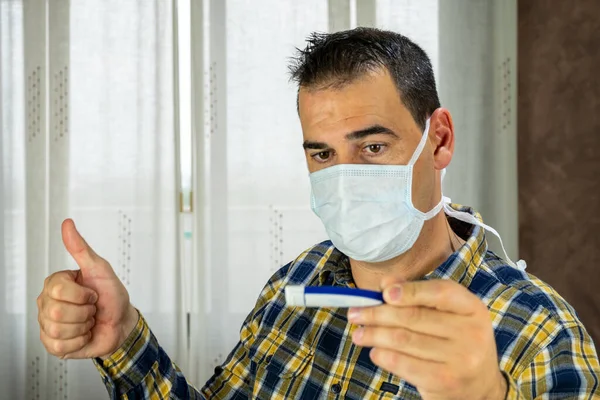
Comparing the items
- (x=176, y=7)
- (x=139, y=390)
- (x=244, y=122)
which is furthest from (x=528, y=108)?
(x=139, y=390)

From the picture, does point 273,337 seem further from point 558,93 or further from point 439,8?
point 439,8

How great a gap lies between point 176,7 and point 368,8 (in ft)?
2.51

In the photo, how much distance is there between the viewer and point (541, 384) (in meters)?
0.92

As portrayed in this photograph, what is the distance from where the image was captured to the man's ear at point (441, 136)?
1.21 metres

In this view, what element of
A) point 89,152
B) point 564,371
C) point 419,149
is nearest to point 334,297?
point 564,371

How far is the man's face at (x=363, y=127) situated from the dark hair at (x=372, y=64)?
0.06 ft

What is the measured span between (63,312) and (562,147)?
1.90 meters

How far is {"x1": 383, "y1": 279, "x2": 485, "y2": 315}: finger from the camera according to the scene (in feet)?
2.08

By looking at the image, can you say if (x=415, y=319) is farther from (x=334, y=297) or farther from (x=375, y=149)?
(x=375, y=149)

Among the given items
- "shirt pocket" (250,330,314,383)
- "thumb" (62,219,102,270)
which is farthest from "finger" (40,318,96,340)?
"shirt pocket" (250,330,314,383)

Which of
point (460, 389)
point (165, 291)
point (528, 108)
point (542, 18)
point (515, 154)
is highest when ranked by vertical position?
point (542, 18)

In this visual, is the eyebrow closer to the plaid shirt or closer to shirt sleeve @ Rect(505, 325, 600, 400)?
the plaid shirt

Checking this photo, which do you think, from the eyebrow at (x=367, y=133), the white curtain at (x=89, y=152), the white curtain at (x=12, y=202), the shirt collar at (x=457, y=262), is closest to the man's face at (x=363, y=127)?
the eyebrow at (x=367, y=133)

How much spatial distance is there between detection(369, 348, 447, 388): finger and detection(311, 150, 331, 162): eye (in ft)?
1.85
